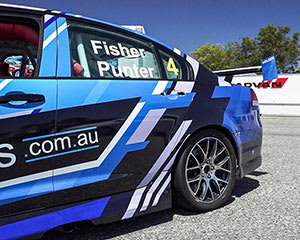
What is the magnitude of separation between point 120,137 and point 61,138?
43cm

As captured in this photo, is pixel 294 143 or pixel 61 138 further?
pixel 294 143

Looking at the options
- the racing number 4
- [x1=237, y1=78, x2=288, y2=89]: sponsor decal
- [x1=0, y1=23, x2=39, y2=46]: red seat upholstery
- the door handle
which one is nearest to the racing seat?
[x1=0, y1=23, x2=39, y2=46]: red seat upholstery

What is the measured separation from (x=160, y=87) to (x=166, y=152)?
1.74 feet

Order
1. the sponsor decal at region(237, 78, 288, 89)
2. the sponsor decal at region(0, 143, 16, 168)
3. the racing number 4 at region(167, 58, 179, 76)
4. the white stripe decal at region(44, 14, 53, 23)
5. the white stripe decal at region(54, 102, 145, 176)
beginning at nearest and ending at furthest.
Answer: the sponsor decal at region(0, 143, 16, 168), the white stripe decal at region(54, 102, 145, 176), the white stripe decal at region(44, 14, 53, 23), the racing number 4 at region(167, 58, 179, 76), the sponsor decal at region(237, 78, 288, 89)

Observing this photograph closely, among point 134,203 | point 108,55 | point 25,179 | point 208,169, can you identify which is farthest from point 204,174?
point 25,179

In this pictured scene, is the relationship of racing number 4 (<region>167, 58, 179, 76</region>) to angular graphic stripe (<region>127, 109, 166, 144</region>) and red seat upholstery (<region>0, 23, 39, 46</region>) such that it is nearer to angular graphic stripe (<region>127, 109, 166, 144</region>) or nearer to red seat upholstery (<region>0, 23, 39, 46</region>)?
angular graphic stripe (<region>127, 109, 166, 144</region>)

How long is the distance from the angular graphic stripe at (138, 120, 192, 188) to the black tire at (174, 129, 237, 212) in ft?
0.46

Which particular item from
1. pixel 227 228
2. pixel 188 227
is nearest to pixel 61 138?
pixel 188 227

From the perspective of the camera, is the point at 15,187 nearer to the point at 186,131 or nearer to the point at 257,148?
the point at 186,131

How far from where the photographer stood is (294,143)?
6.78 metres

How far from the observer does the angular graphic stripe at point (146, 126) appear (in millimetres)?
2311

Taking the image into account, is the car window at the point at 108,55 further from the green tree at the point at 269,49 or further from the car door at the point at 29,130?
the green tree at the point at 269,49

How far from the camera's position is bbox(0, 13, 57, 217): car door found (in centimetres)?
182

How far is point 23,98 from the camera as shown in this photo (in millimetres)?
1907
